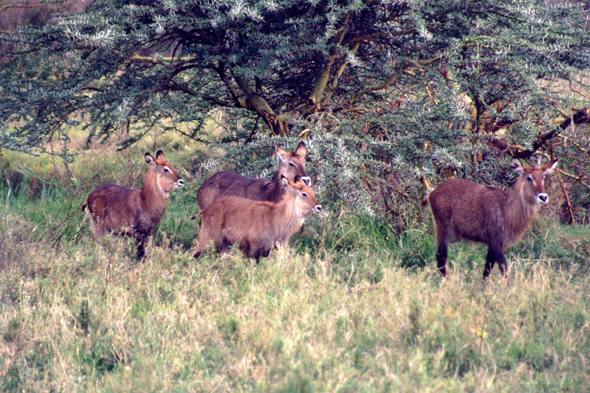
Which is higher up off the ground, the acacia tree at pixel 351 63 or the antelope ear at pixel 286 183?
the acacia tree at pixel 351 63

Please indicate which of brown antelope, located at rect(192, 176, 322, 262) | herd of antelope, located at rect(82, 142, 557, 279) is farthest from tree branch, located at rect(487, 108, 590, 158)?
brown antelope, located at rect(192, 176, 322, 262)

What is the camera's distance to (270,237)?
5457mm

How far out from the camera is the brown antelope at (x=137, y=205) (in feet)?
19.4

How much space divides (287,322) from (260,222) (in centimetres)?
188

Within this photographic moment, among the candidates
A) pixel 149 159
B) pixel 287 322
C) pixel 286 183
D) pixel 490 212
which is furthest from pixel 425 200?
pixel 149 159

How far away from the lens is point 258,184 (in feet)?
21.1

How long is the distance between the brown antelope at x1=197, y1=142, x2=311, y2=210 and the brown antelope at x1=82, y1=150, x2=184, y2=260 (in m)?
0.55

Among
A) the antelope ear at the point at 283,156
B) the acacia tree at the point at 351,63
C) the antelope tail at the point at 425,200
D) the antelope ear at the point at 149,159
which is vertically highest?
the acacia tree at the point at 351,63

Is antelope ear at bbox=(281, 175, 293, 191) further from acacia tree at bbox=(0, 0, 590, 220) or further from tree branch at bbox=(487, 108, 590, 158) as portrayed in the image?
tree branch at bbox=(487, 108, 590, 158)

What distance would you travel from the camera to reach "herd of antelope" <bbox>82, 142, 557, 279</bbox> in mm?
4977

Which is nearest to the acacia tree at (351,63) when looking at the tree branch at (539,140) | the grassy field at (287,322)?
the tree branch at (539,140)

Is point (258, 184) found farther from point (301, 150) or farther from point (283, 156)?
point (301, 150)

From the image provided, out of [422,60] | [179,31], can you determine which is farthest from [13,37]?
[422,60]

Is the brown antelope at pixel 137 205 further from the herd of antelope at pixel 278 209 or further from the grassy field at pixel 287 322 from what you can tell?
the grassy field at pixel 287 322
